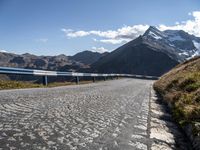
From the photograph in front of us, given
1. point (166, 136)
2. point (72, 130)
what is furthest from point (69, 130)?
point (166, 136)

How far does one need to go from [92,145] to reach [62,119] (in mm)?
2281

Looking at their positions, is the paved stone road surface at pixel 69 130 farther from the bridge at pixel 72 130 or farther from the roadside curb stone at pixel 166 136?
the roadside curb stone at pixel 166 136

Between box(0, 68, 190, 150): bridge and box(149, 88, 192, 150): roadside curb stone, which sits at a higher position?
box(0, 68, 190, 150): bridge

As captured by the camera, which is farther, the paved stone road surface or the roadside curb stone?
the roadside curb stone

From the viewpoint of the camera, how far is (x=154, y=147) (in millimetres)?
6043

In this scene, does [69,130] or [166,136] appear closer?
[69,130]

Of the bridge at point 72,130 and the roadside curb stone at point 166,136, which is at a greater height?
the bridge at point 72,130

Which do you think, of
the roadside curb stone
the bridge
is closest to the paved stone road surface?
the bridge

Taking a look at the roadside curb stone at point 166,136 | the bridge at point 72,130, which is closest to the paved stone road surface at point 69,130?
the bridge at point 72,130

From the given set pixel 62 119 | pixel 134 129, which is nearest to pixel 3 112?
pixel 62 119

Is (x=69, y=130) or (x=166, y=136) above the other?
(x=69, y=130)

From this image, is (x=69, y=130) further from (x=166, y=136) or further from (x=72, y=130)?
(x=166, y=136)

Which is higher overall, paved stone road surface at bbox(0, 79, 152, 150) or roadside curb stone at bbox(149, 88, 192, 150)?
paved stone road surface at bbox(0, 79, 152, 150)

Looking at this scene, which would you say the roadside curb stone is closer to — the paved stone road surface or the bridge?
the bridge
